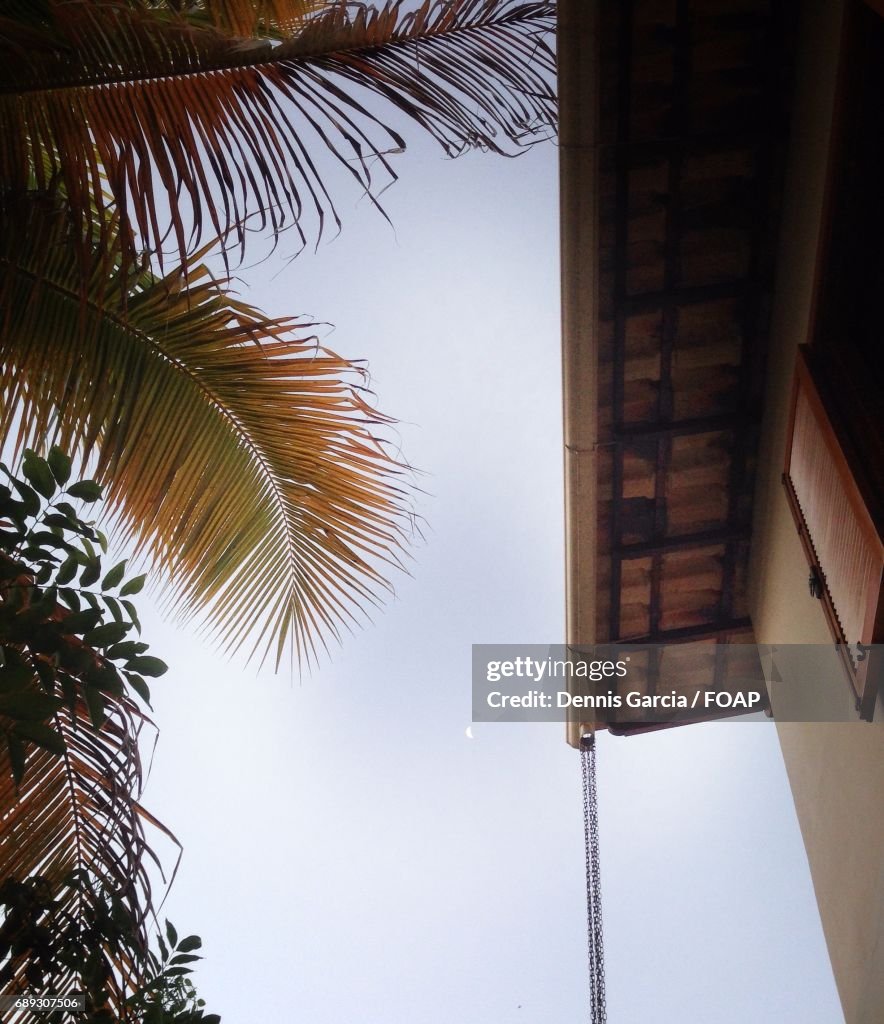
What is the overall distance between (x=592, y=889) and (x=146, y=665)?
4067mm

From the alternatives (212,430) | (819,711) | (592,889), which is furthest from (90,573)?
(592,889)

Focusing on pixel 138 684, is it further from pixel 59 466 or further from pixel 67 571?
pixel 59 466

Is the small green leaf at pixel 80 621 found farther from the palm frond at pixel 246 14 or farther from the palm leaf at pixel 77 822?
the palm frond at pixel 246 14

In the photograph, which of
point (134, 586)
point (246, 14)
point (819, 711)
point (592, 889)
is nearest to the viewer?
point (134, 586)

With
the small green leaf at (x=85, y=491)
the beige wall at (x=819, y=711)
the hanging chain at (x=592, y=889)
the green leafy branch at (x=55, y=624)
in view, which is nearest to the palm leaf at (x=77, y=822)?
the green leafy branch at (x=55, y=624)

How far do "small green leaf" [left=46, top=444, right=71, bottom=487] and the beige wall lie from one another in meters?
2.64

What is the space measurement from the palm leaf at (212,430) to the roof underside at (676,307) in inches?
58.0

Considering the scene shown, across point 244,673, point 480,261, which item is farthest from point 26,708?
point 480,261

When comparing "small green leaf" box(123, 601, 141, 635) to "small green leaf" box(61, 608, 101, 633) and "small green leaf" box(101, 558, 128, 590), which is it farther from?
"small green leaf" box(61, 608, 101, 633)

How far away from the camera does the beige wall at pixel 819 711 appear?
10.5 ft

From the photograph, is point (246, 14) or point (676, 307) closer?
point (246, 14)

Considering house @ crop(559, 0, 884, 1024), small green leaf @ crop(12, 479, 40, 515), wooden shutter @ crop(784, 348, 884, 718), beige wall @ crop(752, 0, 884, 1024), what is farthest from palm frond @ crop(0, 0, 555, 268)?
wooden shutter @ crop(784, 348, 884, 718)

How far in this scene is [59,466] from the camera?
75.7 inches

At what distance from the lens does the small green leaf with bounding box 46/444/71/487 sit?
1918mm
